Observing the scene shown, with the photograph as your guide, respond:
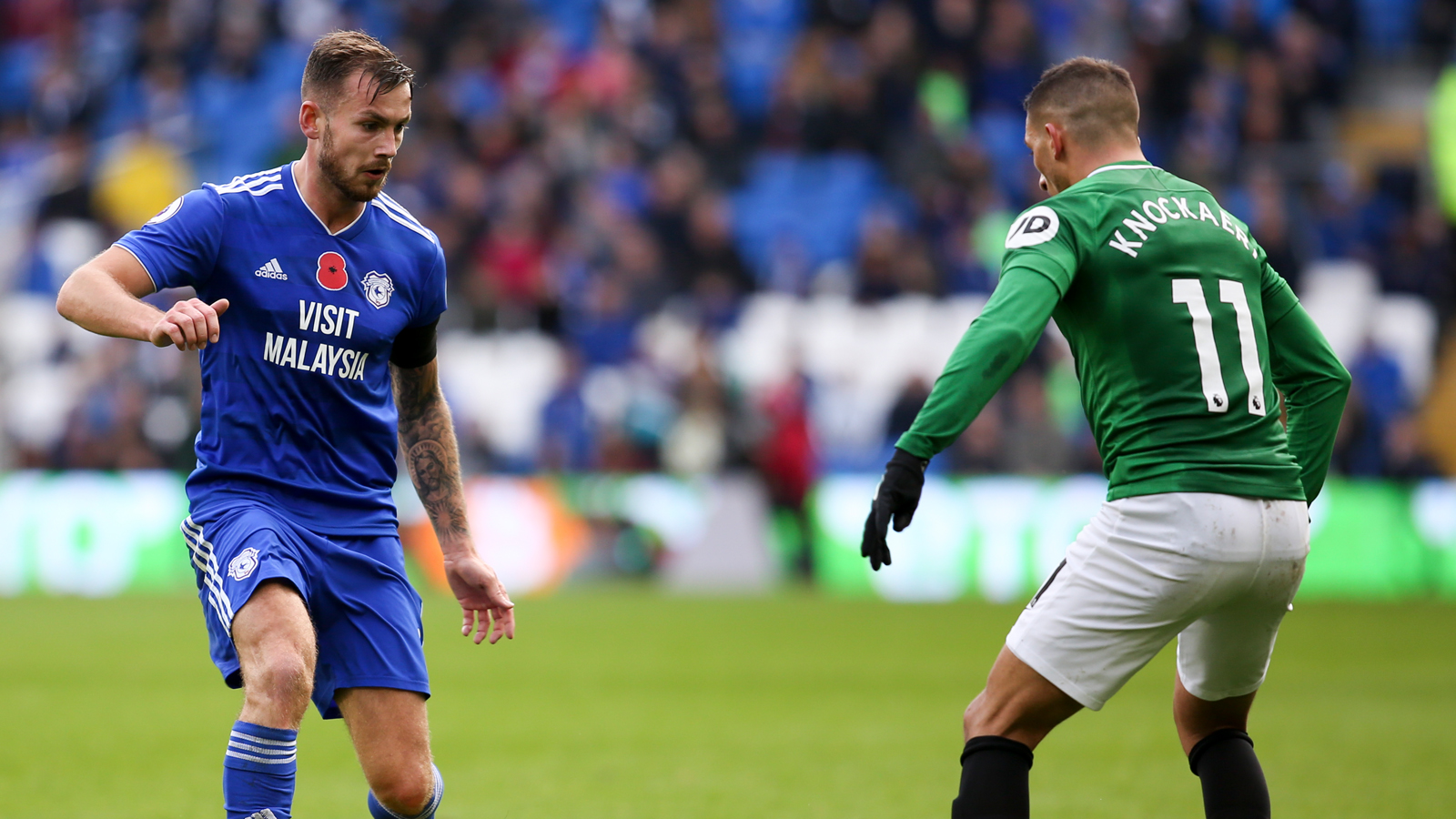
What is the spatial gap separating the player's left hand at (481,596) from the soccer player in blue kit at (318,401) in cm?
20

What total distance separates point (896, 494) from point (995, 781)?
0.77 m

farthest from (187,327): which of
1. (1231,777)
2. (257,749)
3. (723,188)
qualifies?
(723,188)

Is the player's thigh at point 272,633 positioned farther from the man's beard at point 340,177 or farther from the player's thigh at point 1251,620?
the player's thigh at point 1251,620

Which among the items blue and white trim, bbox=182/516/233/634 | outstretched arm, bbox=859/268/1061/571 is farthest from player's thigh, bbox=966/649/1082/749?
blue and white trim, bbox=182/516/233/634

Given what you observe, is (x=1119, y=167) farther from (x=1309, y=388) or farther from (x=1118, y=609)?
(x=1118, y=609)

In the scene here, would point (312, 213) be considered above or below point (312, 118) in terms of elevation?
below

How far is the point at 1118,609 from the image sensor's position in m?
4.04

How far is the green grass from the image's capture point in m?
6.77

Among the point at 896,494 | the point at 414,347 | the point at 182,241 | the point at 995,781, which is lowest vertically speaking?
the point at 995,781

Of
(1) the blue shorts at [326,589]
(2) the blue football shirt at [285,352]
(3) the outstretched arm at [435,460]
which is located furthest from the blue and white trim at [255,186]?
(1) the blue shorts at [326,589]

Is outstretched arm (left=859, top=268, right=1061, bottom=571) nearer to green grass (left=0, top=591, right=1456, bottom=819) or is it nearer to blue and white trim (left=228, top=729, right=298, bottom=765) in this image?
blue and white trim (left=228, top=729, right=298, bottom=765)

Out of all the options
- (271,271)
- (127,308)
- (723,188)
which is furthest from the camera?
(723,188)

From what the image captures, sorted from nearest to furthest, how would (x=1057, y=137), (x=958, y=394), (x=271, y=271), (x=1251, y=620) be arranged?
1. (x=958, y=394)
2. (x=1251, y=620)
3. (x=1057, y=137)
4. (x=271, y=271)

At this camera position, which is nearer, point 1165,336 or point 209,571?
point 1165,336
